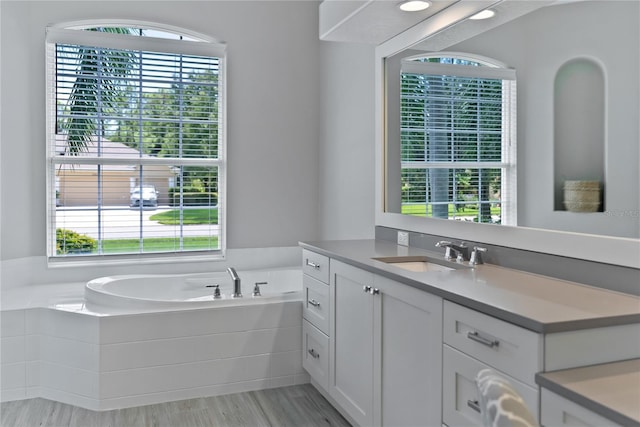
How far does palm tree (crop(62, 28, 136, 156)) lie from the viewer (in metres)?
3.94

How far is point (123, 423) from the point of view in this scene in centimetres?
271

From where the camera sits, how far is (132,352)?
2906mm

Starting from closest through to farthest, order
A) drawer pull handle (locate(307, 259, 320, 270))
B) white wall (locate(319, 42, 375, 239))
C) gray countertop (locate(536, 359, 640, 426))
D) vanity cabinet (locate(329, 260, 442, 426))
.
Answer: gray countertop (locate(536, 359, 640, 426))
vanity cabinet (locate(329, 260, 442, 426))
drawer pull handle (locate(307, 259, 320, 270))
white wall (locate(319, 42, 375, 239))

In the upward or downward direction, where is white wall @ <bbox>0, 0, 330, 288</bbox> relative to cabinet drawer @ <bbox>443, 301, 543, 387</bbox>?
upward

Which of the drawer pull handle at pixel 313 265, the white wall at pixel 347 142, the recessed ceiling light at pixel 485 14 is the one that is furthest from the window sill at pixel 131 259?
the recessed ceiling light at pixel 485 14

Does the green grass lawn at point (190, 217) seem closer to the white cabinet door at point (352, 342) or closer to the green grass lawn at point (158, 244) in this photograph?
the green grass lawn at point (158, 244)

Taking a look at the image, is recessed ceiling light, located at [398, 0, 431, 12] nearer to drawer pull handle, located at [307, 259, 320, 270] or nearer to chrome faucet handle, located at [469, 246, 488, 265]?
chrome faucet handle, located at [469, 246, 488, 265]

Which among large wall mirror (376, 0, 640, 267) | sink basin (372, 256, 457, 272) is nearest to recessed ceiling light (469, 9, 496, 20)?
large wall mirror (376, 0, 640, 267)

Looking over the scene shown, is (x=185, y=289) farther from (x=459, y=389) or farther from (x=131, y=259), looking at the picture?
(x=459, y=389)

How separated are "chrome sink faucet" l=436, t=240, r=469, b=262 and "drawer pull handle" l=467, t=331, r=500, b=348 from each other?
0.87 meters

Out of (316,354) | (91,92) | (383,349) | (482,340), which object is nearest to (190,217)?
(91,92)

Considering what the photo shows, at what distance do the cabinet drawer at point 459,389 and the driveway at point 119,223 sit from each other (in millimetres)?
2967

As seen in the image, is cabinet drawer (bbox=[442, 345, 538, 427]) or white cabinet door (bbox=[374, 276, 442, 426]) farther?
white cabinet door (bbox=[374, 276, 442, 426])

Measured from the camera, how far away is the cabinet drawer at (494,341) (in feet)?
4.42
